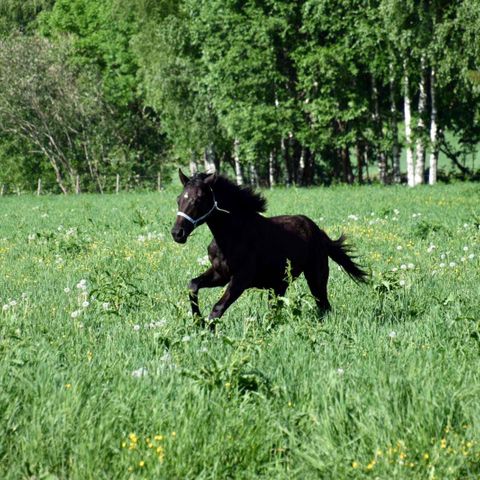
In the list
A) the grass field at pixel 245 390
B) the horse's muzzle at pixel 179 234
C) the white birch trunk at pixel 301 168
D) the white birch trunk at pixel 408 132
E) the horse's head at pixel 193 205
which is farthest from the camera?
the white birch trunk at pixel 301 168

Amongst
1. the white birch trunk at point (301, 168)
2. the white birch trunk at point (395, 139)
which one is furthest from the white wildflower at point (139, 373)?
the white birch trunk at point (301, 168)

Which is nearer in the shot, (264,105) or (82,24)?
(264,105)

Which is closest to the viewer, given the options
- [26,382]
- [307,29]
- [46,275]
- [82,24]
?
[26,382]

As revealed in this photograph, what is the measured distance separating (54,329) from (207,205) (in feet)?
5.91

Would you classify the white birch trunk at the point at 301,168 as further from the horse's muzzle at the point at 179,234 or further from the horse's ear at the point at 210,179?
the horse's muzzle at the point at 179,234

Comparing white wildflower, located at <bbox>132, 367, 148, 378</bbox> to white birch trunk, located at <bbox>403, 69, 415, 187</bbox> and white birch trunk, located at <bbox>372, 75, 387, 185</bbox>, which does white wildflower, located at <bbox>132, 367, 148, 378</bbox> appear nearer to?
white birch trunk, located at <bbox>403, 69, 415, 187</bbox>

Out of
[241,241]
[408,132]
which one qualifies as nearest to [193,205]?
[241,241]

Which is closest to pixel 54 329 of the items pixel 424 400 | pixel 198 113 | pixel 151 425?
pixel 151 425

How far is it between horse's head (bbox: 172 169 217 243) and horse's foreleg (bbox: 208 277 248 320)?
0.65 metres

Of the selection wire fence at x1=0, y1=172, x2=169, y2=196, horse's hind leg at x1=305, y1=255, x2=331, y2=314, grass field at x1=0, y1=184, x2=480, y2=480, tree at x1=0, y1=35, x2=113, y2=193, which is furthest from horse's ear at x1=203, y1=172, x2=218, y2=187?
wire fence at x1=0, y1=172, x2=169, y2=196

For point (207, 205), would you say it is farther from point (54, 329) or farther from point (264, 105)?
point (264, 105)

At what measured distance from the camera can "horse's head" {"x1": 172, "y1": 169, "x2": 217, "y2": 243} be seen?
762 centimetres

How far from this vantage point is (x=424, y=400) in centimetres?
468

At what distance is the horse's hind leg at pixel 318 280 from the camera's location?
902cm
